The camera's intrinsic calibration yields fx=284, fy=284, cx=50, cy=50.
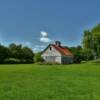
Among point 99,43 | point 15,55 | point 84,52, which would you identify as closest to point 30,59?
point 15,55

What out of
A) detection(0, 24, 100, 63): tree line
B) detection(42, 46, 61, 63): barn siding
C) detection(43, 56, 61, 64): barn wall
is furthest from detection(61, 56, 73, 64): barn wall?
detection(0, 24, 100, 63): tree line

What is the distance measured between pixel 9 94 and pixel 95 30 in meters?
63.1

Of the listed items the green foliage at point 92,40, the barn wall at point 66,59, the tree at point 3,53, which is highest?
the green foliage at point 92,40

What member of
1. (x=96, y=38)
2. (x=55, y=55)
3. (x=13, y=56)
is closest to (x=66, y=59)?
(x=55, y=55)

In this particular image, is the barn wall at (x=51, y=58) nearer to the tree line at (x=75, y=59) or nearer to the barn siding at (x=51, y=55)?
the barn siding at (x=51, y=55)

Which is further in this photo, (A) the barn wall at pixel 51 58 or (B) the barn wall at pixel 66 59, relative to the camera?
(A) the barn wall at pixel 51 58

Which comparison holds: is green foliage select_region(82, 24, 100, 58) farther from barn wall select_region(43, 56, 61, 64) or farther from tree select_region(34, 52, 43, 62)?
tree select_region(34, 52, 43, 62)

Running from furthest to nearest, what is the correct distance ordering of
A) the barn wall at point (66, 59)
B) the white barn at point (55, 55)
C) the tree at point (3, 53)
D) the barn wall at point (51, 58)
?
the barn wall at point (51, 58)
the barn wall at point (66, 59)
the white barn at point (55, 55)
the tree at point (3, 53)

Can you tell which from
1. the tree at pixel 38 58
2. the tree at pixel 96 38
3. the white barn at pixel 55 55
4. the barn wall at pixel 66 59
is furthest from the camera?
the barn wall at pixel 66 59

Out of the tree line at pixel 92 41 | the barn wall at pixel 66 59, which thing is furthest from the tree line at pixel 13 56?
the tree line at pixel 92 41

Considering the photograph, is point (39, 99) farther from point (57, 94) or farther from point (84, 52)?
point (84, 52)

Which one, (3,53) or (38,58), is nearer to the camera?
(38,58)

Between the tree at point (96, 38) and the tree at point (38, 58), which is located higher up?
the tree at point (96, 38)

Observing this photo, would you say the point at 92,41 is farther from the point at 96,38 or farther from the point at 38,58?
the point at 38,58
